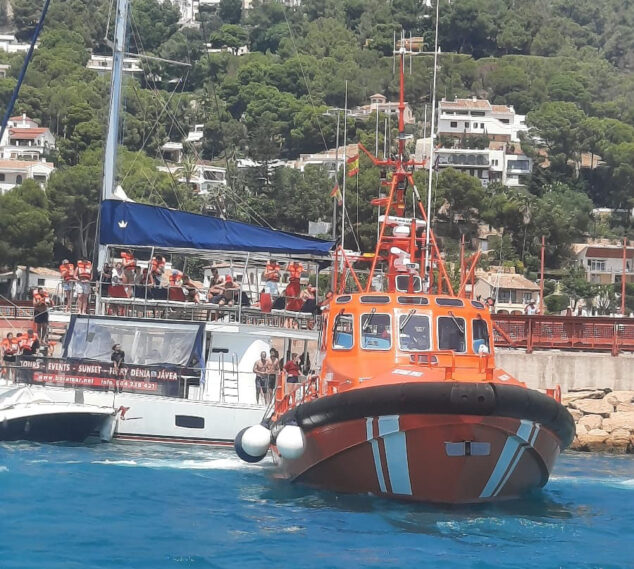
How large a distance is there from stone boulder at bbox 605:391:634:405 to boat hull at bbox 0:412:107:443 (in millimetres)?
14517

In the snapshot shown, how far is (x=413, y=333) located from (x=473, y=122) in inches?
4394

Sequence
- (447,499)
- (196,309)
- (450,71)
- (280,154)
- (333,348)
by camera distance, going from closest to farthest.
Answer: (447,499) < (333,348) < (196,309) < (280,154) < (450,71)

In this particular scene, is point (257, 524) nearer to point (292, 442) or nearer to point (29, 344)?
point (292, 442)

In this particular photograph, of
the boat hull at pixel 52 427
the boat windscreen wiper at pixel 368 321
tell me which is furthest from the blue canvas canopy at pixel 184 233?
the boat windscreen wiper at pixel 368 321

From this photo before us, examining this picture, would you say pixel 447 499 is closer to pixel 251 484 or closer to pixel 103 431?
pixel 251 484

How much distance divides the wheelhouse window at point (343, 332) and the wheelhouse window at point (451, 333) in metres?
1.44

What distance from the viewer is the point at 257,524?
64.5 feet

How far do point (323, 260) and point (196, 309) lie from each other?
305 cm

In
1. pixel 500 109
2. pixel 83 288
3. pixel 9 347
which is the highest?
pixel 500 109

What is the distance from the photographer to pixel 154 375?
2795 centimetres

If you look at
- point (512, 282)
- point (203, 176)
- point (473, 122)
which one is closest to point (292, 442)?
point (512, 282)

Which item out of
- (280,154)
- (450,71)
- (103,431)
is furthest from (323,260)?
(450,71)

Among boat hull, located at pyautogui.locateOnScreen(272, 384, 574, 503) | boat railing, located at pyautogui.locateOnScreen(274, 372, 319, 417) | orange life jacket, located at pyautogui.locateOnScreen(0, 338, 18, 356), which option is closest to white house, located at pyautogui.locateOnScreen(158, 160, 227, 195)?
orange life jacket, located at pyautogui.locateOnScreen(0, 338, 18, 356)

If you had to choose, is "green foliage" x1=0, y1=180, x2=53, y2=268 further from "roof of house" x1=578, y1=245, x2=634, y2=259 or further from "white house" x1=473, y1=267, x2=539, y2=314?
"roof of house" x1=578, y1=245, x2=634, y2=259
